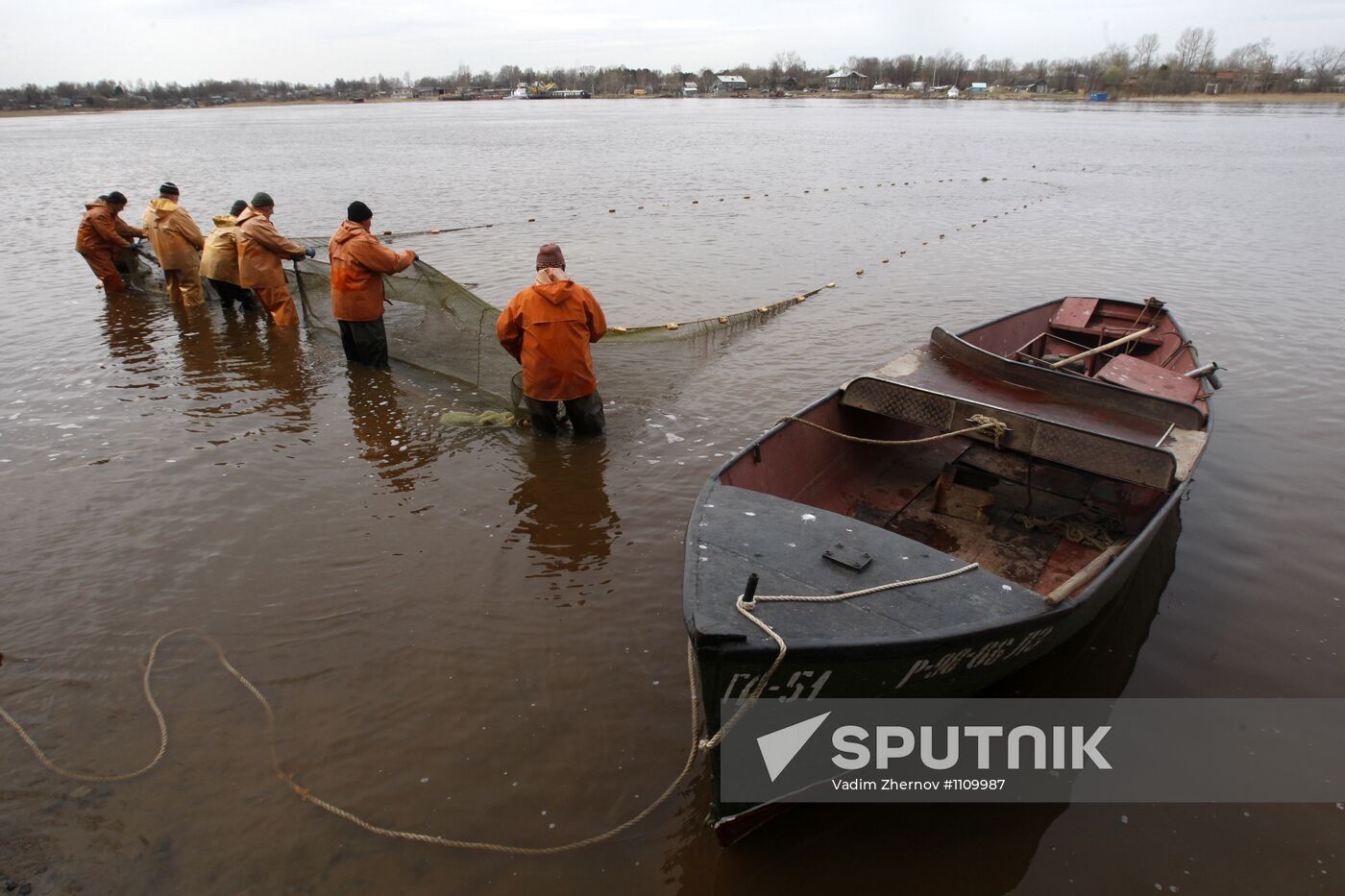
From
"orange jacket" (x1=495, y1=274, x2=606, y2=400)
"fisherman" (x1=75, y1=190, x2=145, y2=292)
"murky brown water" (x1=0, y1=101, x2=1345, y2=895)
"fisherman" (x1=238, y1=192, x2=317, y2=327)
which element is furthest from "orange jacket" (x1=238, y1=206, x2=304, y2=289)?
"orange jacket" (x1=495, y1=274, x2=606, y2=400)

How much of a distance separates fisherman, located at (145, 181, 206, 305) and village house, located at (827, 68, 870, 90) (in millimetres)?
149757

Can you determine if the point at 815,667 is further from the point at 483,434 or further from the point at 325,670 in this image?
the point at 483,434

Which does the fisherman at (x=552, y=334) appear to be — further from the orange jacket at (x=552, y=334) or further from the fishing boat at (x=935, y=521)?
the fishing boat at (x=935, y=521)

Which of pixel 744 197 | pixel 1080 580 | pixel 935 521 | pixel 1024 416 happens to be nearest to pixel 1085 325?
pixel 1024 416

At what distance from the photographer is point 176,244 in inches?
463

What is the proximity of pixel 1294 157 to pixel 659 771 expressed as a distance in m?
44.7

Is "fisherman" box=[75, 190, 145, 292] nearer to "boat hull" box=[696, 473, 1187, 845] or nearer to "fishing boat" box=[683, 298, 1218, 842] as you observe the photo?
"fishing boat" box=[683, 298, 1218, 842]

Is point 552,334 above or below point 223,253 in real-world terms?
below

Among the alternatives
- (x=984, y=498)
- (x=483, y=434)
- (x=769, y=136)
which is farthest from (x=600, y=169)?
(x=984, y=498)

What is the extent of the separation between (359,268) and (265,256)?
278cm

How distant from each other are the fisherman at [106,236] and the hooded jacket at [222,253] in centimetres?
243

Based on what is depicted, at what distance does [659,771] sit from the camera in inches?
159

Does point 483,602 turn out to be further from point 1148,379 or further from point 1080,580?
point 1148,379

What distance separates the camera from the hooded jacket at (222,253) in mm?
10922
